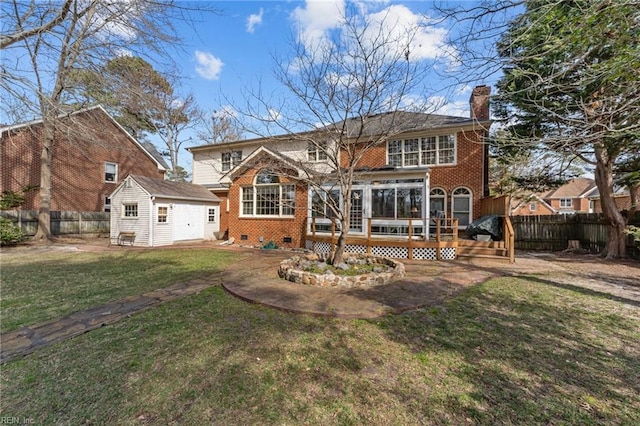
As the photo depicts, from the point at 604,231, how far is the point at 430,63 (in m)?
10.9

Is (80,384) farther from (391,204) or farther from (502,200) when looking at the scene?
(502,200)

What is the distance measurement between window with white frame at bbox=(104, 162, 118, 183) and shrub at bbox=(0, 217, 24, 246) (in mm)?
7336

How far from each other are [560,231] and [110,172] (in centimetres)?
2742

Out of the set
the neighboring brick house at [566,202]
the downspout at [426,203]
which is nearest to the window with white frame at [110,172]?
the downspout at [426,203]

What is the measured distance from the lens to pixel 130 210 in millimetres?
14055

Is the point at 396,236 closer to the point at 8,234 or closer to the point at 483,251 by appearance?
the point at 483,251

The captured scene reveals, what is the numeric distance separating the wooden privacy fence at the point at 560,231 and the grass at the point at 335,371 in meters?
9.34

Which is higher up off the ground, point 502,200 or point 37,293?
point 502,200

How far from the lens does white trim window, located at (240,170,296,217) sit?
42.9 ft

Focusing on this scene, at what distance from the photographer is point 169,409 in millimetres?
2316

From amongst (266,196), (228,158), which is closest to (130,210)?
(228,158)

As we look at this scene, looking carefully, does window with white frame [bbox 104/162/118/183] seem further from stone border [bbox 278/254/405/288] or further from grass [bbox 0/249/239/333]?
stone border [bbox 278/254/405/288]

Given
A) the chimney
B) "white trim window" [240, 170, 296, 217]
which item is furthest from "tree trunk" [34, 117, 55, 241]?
the chimney

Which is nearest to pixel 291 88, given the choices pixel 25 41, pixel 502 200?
pixel 25 41
